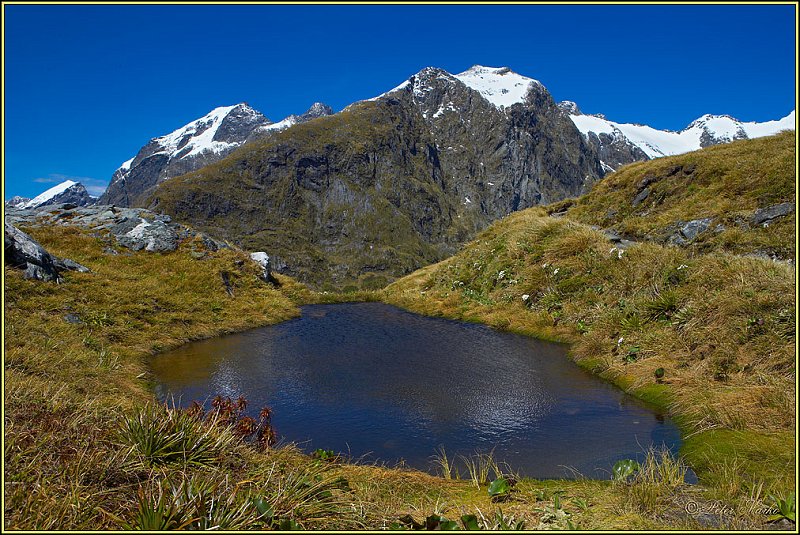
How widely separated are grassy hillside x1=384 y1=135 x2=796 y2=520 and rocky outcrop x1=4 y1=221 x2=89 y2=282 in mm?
17086

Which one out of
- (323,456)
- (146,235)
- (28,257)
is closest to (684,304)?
(323,456)

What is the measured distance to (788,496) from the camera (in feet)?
18.1

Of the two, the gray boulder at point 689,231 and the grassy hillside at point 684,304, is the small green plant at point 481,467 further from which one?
the gray boulder at point 689,231

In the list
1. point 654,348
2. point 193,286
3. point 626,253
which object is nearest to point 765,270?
point 654,348

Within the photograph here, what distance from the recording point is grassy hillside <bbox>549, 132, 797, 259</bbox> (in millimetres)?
18297

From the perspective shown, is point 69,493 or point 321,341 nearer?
point 69,493

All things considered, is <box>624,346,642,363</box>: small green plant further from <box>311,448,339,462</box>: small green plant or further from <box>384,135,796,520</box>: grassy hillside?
<box>311,448,339,462</box>: small green plant

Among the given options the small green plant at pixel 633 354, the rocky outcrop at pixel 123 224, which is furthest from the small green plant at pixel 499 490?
the rocky outcrop at pixel 123 224

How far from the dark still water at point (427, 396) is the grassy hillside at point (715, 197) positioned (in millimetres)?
9513

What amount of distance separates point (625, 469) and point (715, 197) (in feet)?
70.1

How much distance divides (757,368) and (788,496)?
5425mm

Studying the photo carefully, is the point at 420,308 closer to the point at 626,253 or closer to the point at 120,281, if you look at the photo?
the point at 626,253

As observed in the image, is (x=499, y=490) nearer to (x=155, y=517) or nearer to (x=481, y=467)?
(x=481, y=467)

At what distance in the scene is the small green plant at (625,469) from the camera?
21.0 ft
